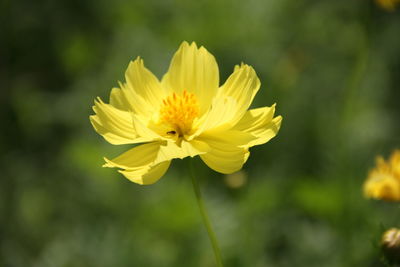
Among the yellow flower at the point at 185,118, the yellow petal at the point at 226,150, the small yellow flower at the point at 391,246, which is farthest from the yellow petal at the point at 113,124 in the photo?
the small yellow flower at the point at 391,246

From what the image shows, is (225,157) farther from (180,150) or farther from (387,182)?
(387,182)

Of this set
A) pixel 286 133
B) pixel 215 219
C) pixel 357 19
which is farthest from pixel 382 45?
pixel 215 219

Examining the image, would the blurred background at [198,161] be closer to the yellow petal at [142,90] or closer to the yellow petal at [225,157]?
the yellow petal at [142,90]

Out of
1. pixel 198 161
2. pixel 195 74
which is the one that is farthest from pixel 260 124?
pixel 198 161

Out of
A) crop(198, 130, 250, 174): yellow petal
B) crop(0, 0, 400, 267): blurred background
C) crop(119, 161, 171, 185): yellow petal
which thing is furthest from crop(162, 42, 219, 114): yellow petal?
crop(0, 0, 400, 267): blurred background

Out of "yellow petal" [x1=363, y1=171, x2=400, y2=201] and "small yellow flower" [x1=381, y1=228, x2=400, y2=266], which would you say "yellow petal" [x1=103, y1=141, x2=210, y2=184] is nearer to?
"small yellow flower" [x1=381, y1=228, x2=400, y2=266]
